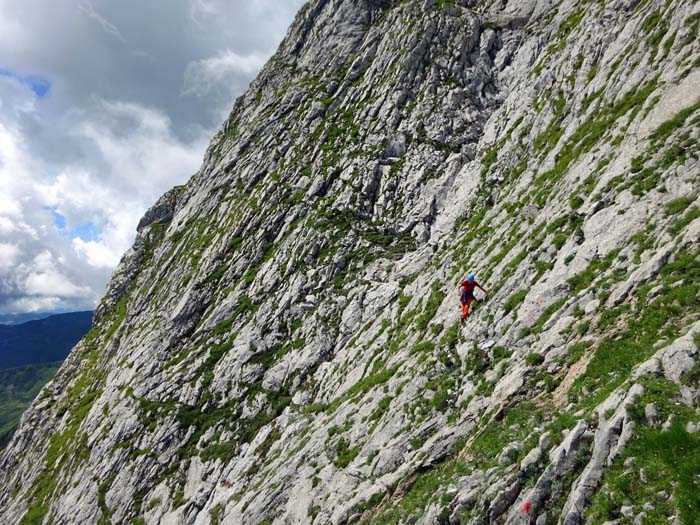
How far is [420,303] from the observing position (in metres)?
34.9

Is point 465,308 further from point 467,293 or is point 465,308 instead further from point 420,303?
point 420,303

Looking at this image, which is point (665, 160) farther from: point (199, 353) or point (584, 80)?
point (199, 353)

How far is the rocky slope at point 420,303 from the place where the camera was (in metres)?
14.3

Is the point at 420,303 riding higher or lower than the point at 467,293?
higher

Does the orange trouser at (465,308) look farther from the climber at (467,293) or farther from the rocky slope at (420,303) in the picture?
the rocky slope at (420,303)

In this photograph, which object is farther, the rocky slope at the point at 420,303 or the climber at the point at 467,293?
the climber at the point at 467,293

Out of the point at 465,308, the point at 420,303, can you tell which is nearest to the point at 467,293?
the point at 465,308

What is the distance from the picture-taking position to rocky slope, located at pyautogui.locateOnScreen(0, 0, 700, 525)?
46.9 feet

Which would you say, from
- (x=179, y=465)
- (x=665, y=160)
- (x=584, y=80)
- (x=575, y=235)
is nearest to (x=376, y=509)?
(x=575, y=235)

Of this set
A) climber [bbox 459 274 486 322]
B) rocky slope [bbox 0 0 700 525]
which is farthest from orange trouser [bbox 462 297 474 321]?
rocky slope [bbox 0 0 700 525]

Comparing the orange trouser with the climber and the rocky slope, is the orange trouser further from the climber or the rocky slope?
the rocky slope

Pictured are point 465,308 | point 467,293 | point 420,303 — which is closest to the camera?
point 465,308

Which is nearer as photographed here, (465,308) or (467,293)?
(465,308)

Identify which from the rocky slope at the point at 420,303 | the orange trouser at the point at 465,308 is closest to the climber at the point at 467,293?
the orange trouser at the point at 465,308
